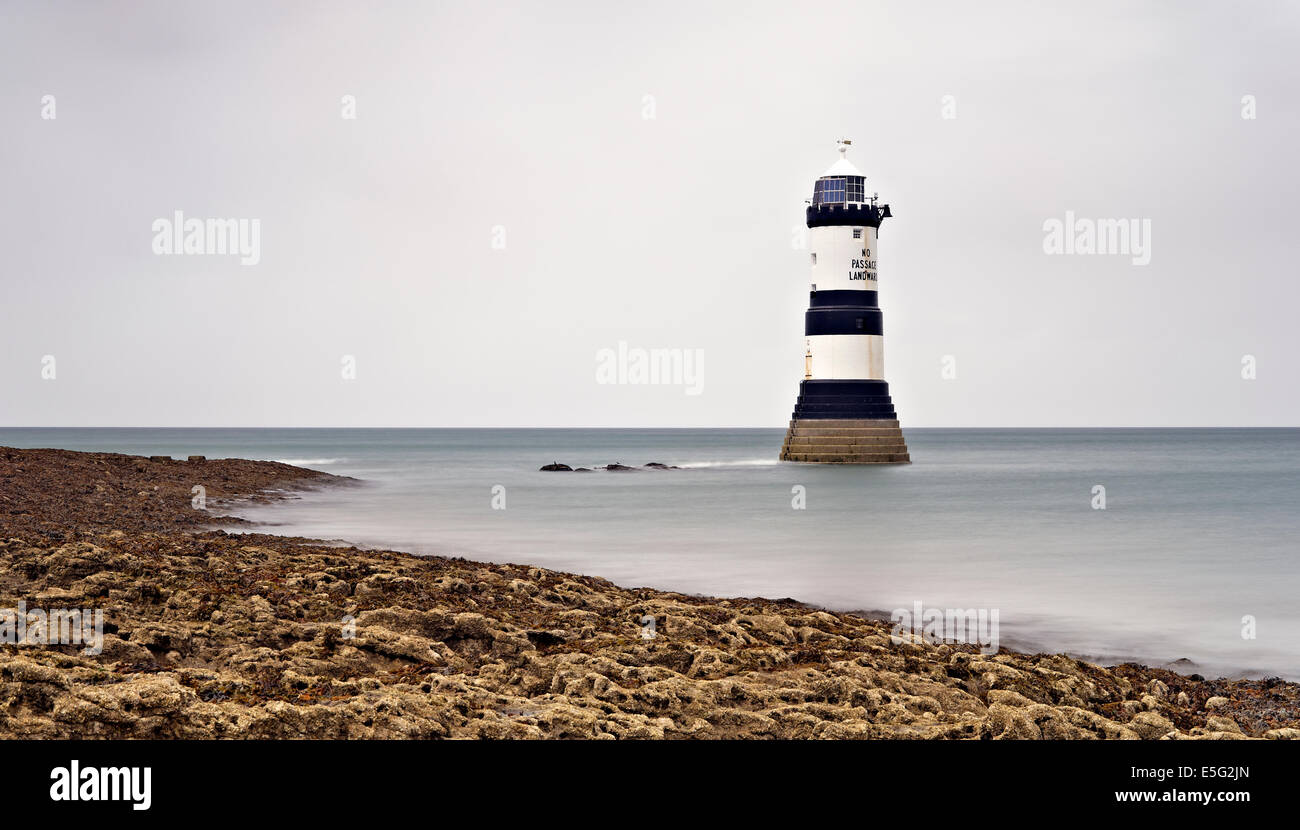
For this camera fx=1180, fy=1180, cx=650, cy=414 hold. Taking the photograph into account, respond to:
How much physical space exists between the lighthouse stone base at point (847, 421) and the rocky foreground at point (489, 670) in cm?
4144

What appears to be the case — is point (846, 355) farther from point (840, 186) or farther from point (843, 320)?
point (840, 186)

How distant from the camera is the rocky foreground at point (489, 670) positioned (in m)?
8.84

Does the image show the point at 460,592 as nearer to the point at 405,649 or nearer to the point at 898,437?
the point at 405,649

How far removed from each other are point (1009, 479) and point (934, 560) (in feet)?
138

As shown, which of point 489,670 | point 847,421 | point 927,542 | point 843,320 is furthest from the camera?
point 847,421

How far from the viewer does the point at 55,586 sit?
521 inches

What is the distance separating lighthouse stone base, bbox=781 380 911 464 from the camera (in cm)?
5784

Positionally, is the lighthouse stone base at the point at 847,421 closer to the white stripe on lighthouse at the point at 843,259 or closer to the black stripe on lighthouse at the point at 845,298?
the black stripe on lighthouse at the point at 845,298

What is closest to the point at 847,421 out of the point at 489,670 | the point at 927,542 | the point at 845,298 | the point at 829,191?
the point at 845,298

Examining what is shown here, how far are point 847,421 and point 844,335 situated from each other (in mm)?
4538

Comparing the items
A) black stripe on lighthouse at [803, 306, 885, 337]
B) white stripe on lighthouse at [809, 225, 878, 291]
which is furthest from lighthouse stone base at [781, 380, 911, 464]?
white stripe on lighthouse at [809, 225, 878, 291]

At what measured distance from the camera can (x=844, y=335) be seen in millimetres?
56188
